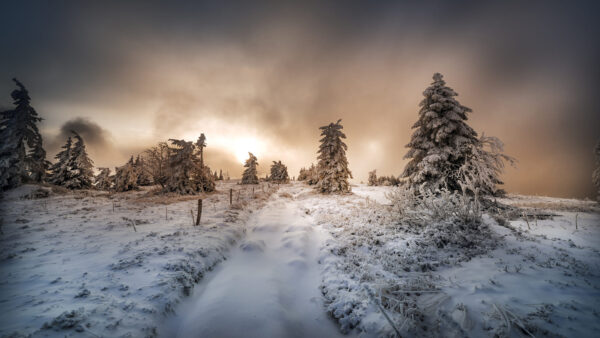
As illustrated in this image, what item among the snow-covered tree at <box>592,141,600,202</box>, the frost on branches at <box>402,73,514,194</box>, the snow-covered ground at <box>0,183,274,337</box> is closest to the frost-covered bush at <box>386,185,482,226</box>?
the frost on branches at <box>402,73,514,194</box>

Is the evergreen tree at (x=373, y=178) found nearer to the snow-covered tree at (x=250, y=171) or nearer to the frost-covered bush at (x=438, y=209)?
the snow-covered tree at (x=250, y=171)

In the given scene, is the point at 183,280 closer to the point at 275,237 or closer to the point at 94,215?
the point at 275,237

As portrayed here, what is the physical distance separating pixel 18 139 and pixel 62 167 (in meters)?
7.77

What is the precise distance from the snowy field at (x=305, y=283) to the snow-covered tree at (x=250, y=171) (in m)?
36.8

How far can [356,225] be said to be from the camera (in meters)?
9.39

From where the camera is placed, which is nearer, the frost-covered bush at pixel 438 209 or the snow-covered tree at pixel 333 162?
the frost-covered bush at pixel 438 209

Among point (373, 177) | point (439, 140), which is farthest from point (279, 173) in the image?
point (439, 140)

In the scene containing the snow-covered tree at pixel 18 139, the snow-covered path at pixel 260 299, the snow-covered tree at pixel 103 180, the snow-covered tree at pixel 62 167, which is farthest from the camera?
the snow-covered tree at pixel 103 180

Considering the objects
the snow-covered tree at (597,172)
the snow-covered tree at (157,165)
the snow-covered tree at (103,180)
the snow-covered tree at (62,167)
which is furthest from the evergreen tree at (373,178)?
the snow-covered tree at (62,167)

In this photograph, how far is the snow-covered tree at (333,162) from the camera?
22.9 m

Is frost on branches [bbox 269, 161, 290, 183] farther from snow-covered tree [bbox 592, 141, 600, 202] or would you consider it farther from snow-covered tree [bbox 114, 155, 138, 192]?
snow-covered tree [bbox 592, 141, 600, 202]

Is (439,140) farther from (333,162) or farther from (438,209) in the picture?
(333,162)

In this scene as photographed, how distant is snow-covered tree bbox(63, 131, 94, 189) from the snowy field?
82.9 ft

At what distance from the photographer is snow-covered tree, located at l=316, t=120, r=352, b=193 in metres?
22.9
